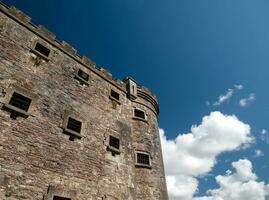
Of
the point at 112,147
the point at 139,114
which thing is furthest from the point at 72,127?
the point at 139,114

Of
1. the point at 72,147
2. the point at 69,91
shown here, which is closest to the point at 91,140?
the point at 72,147

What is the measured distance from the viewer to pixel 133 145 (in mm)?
12805

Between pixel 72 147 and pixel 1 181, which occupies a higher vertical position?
pixel 72 147

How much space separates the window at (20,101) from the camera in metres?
8.50

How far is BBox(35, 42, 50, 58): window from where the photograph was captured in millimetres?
10945

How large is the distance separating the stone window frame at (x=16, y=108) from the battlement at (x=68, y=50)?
160 inches

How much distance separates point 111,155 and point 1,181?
17.7ft

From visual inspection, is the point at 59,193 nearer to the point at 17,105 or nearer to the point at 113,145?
the point at 17,105

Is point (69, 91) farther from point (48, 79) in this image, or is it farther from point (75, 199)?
point (75, 199)

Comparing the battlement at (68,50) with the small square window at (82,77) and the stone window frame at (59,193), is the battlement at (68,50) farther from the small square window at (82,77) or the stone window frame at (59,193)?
the stone window frame at (59,193)

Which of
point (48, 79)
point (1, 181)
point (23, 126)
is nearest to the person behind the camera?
point (1, 181)

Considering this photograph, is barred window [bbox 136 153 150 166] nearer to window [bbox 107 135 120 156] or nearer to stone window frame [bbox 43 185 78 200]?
window [bbox 107 135 120 156]

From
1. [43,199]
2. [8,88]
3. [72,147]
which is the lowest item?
[43,199]

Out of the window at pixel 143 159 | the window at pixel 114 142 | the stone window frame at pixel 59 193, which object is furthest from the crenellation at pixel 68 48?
the stone window frame at pixel 59 193
